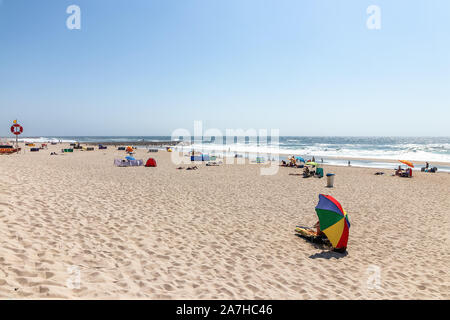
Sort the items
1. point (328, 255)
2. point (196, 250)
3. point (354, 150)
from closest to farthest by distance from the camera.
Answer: point (196, 250), point (328, 255), point (354, 150)

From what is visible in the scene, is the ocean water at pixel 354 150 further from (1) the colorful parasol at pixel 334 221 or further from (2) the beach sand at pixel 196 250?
(1) the colorful parasol at pixel 334 221

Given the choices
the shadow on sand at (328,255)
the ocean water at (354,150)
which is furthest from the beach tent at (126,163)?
the ocean water at (354,150)

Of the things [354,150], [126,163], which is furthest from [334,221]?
[354,150]

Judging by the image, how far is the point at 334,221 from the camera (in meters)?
5.94

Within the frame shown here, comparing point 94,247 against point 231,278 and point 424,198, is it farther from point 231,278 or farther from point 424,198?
Result: point 424,198

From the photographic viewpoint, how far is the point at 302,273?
15.7ft

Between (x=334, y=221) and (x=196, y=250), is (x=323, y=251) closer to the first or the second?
(x=334, y=221)

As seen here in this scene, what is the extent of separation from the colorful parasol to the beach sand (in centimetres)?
36

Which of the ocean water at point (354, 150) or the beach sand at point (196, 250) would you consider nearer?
the beach sand at point (196, 250)

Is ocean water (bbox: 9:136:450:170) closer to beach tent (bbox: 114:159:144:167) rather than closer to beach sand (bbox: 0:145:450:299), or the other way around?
beach tent (bbox: 114:159:144:167)

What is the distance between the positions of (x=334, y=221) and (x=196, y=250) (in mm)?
3347

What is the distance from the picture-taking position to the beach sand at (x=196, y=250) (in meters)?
3.79

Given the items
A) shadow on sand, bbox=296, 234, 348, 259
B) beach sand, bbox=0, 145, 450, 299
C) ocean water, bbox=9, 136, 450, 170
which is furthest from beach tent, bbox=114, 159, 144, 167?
ocean water, bbox=9, 136, 450, 170

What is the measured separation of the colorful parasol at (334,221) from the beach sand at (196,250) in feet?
1.19
